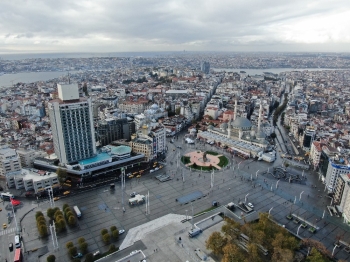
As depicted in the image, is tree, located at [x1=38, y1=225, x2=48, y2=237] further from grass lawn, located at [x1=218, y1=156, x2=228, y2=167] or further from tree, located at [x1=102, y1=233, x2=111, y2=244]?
grass lawn, located at [x1=218, y1=156, x2=228, y2=167]

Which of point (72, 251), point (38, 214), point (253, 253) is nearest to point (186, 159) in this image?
point (38, 214)

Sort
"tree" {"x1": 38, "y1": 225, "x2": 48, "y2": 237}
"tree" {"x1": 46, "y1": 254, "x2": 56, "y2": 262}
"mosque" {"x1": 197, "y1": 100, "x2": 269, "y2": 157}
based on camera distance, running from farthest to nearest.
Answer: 1. "mosque" {"x1": 197, "y1": 100, "x2": 269, "y2": 157}
2. "tree" {"x1": 38, "y1": 225, "x2": 48, "y2": 237}
3. "tree" {"x1": 46, "y1": 254, "x2": 56, "y2": 262}

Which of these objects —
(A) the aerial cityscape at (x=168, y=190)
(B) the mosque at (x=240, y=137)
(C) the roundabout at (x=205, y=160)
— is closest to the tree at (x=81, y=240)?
(A) the aerial cityscape at (x=168, y=190)

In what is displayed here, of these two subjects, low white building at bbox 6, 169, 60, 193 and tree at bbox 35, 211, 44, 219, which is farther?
low white building at bbox 6, 169, 60, 193

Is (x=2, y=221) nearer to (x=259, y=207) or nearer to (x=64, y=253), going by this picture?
(x=64, y=253)

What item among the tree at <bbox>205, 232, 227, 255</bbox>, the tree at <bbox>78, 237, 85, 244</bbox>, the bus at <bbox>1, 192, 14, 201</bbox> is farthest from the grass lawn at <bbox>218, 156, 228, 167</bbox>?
the bus at <bbox>1, 192, 14, 201</bbox>

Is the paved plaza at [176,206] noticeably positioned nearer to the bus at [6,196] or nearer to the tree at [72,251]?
the tree at [72,251]

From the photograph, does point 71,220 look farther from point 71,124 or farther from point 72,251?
point 71,124

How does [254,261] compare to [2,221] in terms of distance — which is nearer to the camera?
[254,261]

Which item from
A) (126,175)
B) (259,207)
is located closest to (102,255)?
(126,175)
